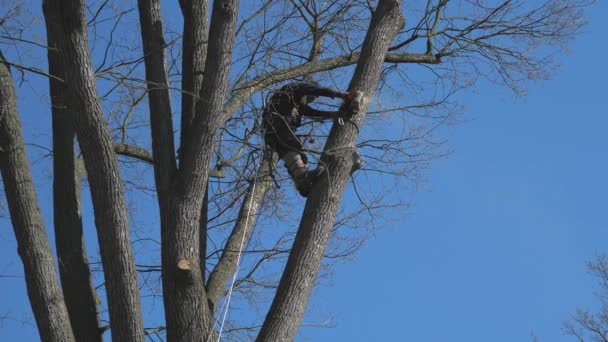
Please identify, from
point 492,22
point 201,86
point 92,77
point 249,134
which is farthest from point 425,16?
point 92,77

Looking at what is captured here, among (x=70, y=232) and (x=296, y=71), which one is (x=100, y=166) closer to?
(x=70, y=232)

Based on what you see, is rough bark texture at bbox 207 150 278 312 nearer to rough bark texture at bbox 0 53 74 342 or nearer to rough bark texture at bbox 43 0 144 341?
rough bark texture at bbox 43 0 144 341

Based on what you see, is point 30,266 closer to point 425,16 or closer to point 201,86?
point 201,86

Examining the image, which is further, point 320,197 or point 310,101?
point 310,101

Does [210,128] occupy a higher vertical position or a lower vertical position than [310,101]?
lower

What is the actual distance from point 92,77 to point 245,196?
5.93ft

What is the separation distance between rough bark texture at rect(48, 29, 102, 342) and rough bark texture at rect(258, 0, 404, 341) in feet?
4.61

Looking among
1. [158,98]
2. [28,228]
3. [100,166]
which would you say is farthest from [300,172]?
[28,228]

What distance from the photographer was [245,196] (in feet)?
22.0

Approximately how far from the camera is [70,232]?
5863mm

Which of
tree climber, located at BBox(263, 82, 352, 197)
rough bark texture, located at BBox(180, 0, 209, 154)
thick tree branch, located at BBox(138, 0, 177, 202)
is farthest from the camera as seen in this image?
tree climber, located at BBox(263, 82, 352, 197)

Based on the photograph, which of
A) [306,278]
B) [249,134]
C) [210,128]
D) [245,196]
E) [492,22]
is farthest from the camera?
[492,22]

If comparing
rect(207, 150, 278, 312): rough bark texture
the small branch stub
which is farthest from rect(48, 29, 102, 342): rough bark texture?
the small branch stub

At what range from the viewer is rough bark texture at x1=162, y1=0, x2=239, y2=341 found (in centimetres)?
512
